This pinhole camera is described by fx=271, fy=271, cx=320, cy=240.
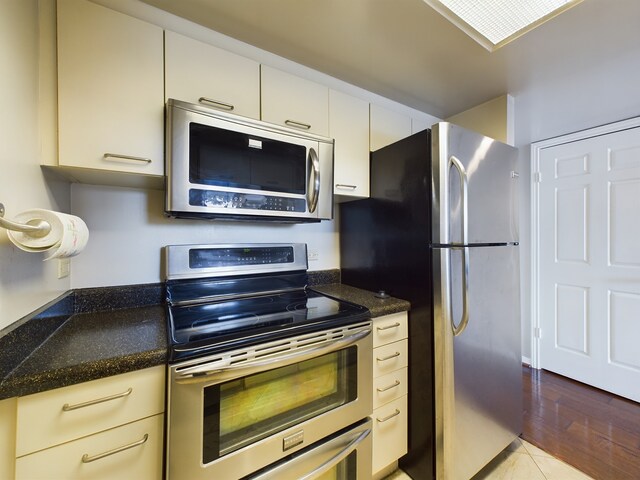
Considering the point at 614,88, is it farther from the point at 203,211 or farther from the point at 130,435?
the point at 130,435

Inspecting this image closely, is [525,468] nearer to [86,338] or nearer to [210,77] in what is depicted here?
[86,338]

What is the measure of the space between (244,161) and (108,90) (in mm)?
552

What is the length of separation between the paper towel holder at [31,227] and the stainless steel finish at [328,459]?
1.03m

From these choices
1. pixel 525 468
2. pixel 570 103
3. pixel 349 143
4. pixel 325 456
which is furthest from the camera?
pixel 570 103

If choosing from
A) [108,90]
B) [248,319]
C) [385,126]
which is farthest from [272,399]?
[385,126]

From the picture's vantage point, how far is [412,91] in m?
1.90

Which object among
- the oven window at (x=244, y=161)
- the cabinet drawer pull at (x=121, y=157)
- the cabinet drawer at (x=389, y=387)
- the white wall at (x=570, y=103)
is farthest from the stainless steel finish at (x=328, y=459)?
the white wall at (x=570, y=103)

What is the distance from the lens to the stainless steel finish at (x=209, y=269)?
1365mm

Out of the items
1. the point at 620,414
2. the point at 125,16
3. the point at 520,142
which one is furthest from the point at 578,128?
the point at 125,16

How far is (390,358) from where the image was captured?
4.57 feet

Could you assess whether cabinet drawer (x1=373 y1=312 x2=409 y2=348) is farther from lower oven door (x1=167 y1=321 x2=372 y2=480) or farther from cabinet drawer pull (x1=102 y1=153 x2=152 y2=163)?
cabinet drawer pull (x1=102 y1=153 x2=152 y2=163)

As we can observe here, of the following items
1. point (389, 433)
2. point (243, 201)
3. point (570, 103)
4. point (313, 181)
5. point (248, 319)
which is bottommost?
point (389, 433)

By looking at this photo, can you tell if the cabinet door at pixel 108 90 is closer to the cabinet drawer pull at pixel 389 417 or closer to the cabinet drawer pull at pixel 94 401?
the cabinet drawer pull at pixel 94 401

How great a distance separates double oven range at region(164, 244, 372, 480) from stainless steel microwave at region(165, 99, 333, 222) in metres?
0.35
